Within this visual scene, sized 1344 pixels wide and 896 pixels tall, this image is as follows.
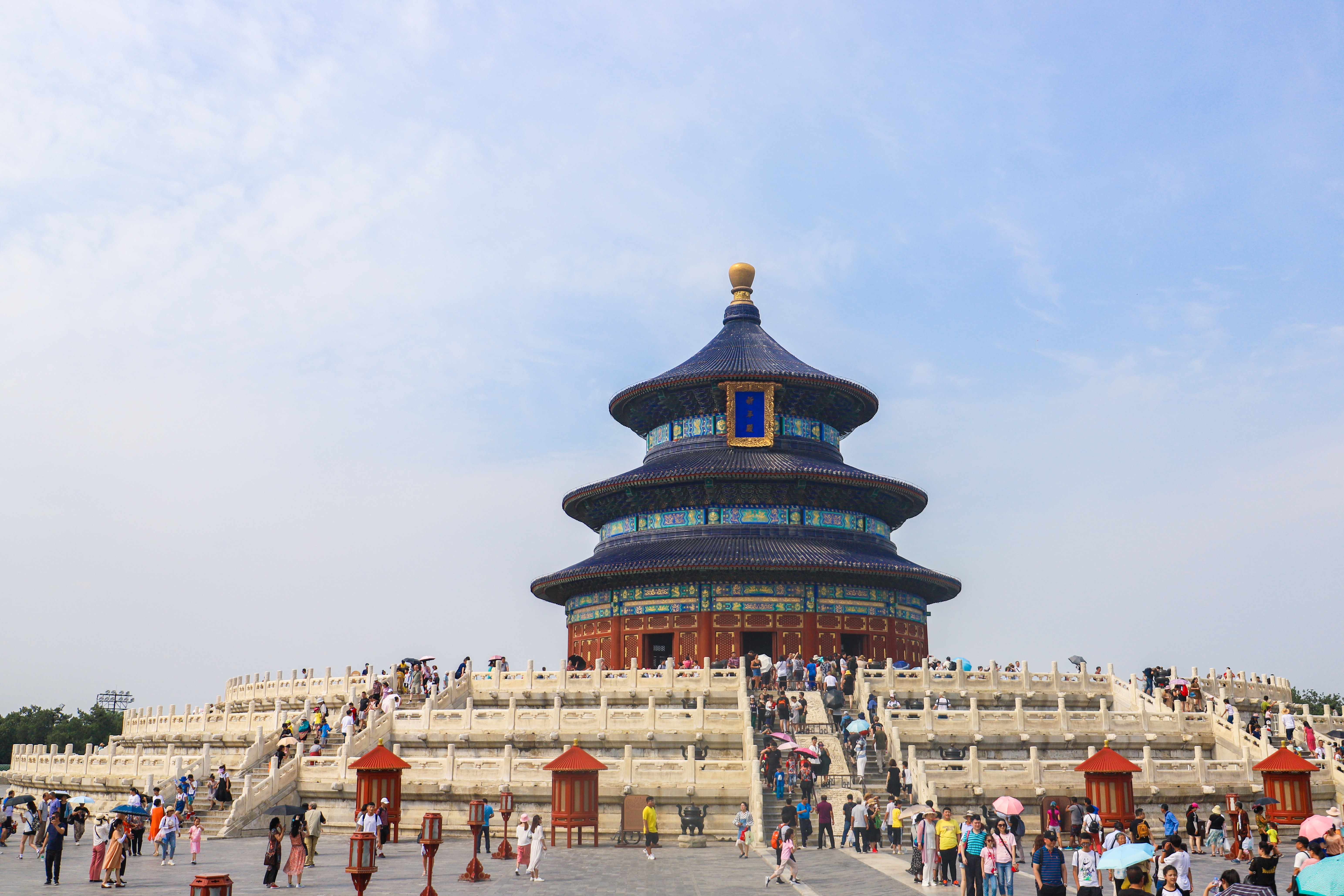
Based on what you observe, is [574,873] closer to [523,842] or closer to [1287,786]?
[523,842]

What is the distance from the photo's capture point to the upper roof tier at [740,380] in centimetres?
5681

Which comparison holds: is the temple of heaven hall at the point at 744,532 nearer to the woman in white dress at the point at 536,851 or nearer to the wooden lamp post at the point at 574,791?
the wooden lamp post at the point at 574,791

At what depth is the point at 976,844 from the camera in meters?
19.5

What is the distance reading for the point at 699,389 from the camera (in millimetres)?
57500

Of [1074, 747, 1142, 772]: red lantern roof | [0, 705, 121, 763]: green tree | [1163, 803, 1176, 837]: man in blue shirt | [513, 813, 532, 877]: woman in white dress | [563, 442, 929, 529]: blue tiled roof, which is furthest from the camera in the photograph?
[0, 705, 121, 763]: green tree

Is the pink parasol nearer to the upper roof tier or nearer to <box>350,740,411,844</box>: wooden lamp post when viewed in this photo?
<box>350,740,411,844</box>: wooden lamp post

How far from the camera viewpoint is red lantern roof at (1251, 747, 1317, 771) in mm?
Answer: 27844

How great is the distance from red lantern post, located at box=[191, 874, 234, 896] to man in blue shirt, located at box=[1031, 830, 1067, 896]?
1033 centimetres

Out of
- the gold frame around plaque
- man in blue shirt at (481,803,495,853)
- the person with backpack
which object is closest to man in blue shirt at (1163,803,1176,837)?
the person with backpack

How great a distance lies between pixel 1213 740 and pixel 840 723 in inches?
389

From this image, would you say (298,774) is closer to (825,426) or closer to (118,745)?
(118,745)

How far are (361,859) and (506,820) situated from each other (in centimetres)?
1100

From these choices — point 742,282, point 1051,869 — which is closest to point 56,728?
point 742,282

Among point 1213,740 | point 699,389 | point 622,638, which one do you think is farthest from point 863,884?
point 699,389
